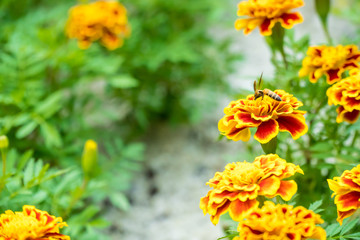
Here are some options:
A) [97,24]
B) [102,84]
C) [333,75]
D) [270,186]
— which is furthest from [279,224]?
[102,84]

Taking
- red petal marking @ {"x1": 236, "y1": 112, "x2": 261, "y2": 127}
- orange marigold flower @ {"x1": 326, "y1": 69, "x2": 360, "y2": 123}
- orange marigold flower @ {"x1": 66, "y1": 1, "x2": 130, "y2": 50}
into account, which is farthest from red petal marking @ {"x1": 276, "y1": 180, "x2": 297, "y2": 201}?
orange marigold flower @ {"x1": 66, "y1": 1, "x2": 130, "y2": 50}

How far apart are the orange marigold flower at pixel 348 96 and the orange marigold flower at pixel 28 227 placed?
0.51 m

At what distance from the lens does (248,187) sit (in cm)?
66

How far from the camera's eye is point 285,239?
62 centimetres

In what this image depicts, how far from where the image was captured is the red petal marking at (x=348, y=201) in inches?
26.9

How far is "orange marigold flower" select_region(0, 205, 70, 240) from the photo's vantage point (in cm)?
71

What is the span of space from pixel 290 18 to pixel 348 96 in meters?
0.24

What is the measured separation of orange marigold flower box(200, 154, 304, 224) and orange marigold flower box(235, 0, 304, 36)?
1.17 ft

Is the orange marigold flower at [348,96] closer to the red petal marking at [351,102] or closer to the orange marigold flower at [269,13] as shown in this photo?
the red petal marking at [351,102]

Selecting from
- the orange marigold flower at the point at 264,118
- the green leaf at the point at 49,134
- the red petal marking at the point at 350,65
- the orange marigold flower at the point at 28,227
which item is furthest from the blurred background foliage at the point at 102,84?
the red petal marking at the point at 350,65

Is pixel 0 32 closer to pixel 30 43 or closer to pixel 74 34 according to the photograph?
pixel 30 43

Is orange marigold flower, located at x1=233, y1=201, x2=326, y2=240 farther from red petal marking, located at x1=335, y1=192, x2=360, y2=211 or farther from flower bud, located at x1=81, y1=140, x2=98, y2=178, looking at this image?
flower bud, located at x1=81, y1=140, x2=98, y2=178

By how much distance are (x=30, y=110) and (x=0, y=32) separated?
0.54 metres

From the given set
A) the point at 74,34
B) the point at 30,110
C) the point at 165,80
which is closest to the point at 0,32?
the point at 74,34
